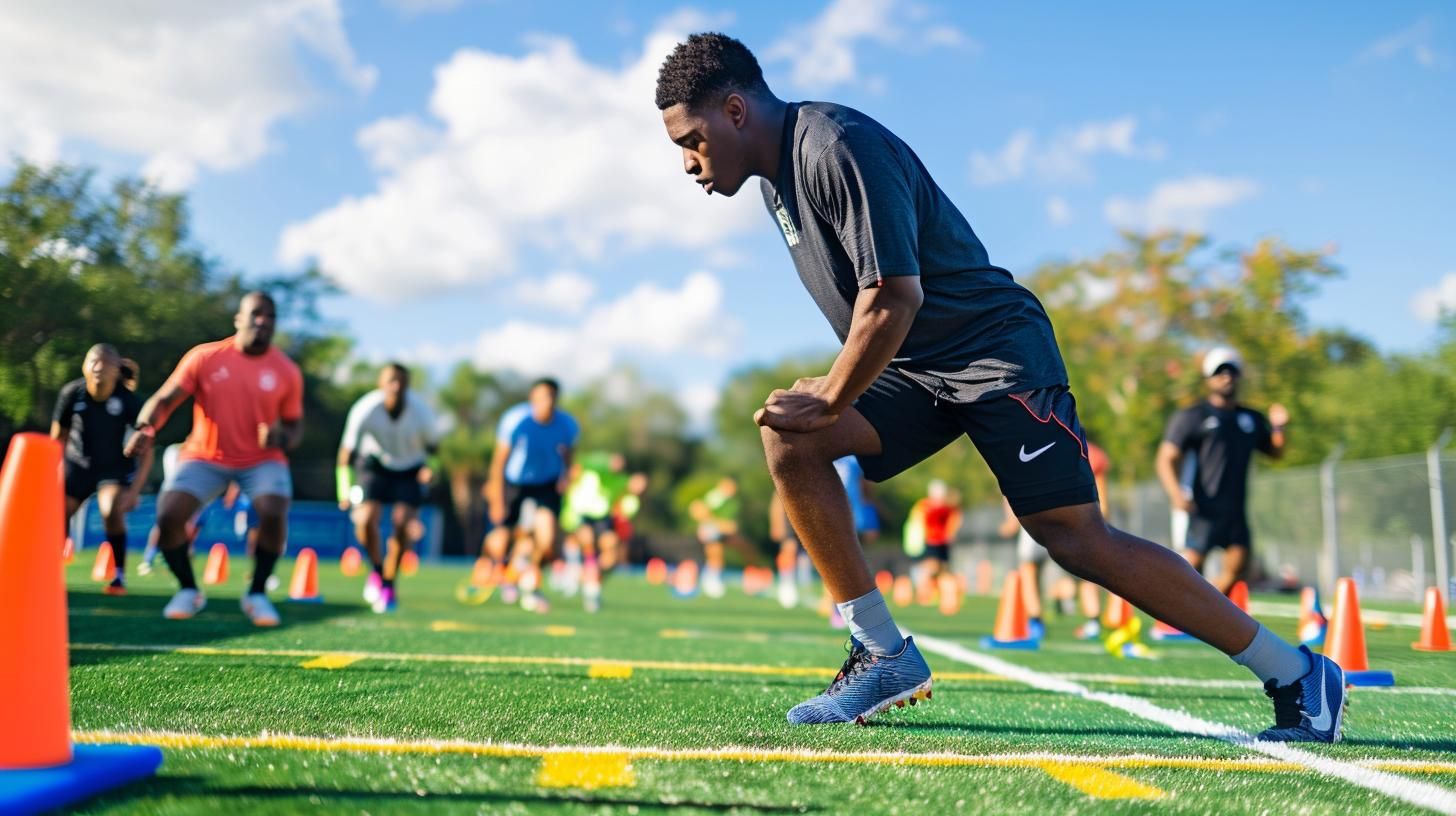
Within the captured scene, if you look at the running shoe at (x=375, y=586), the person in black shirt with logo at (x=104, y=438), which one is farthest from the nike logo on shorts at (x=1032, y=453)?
the person in black shirt with logo at (x=104, y=438)

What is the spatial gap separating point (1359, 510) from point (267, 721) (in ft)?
63.4

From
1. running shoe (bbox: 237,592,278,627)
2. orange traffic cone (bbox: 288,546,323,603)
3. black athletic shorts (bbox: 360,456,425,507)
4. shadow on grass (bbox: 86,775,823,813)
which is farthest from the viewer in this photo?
orange traffic cone (bbox: 288,546,323,603)

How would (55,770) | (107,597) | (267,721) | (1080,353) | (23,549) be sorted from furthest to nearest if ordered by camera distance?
(1080,353)
(107,597)
(267,721)
(23,549)
(55,770)

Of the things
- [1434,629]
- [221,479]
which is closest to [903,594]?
[1434,629]

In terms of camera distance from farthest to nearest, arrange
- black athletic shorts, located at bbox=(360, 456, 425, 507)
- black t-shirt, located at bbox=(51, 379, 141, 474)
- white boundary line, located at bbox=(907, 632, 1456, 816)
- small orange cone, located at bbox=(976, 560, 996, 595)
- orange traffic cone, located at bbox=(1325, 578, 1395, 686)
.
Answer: small orange cone, located at bbox=(976, 560, 996, 595) → black athletic shorts, located at bbox=(360, 456, 425, 507) → black t-shirt, located at bbox=(51, 379, 141, 474) → orange traffic cone, located at bbox=(1325, 578, 1395, 686) → white boundary line, located at bbox=(907, 632, 1456, 816)

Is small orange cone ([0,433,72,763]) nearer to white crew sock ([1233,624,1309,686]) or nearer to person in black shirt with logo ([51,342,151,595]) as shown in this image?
white crew sock ([1233,624,1309,686])

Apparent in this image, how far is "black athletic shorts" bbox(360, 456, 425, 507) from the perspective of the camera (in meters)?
10.3

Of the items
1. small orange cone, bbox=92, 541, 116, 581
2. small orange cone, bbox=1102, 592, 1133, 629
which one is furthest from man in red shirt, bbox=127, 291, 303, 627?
small orange cone, bbox=1102, 592, 1133, 629

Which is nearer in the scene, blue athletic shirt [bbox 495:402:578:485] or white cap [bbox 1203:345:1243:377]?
white cap [bbox 1203:345:1243:377]

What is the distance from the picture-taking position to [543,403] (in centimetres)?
1153

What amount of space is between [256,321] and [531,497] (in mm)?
4559

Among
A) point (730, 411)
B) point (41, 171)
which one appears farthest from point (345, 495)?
point (730, 411)

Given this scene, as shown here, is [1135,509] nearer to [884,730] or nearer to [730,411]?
[884,730]

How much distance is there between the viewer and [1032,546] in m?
10.8
